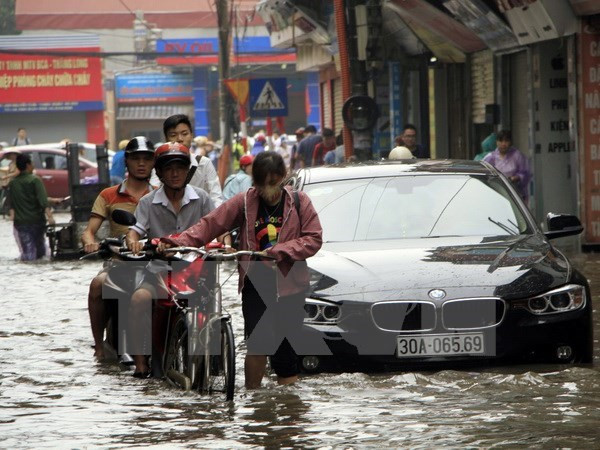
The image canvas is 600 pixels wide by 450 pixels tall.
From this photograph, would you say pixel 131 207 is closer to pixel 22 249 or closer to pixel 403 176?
pixel 403 176

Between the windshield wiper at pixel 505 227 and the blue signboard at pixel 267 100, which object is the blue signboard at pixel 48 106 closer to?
the blue signboard at pixel 267 100

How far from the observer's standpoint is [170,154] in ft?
28.4

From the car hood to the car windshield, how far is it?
332 millimetres

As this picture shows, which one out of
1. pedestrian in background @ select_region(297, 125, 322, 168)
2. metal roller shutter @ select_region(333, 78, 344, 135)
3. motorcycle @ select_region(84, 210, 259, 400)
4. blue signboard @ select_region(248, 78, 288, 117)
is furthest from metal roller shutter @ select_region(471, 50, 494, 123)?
motorcycle @ select_region(84, 210, 259, 400)

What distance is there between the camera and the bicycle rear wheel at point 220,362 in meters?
7.61

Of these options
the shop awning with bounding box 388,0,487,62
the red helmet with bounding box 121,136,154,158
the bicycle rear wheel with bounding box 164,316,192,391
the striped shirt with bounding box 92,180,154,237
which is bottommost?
the bicycle rear wheel with bounding box 164,316,192,391

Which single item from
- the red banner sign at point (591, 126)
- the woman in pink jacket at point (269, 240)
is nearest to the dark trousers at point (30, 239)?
the red banner sign at point (591, 126)

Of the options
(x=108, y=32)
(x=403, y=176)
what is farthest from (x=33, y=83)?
(x=403, y=176)

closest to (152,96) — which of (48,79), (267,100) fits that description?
(48,79)

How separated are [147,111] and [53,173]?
34147 millimetres

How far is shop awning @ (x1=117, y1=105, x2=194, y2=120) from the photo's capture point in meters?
69.5

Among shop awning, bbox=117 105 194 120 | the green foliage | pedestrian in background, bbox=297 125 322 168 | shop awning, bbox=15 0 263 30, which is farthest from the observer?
shop awning, bbox=15 0 263 30

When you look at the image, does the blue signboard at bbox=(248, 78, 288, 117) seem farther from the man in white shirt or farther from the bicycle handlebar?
the bicycle handlebar

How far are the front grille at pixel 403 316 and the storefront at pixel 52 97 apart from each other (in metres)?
54.4
